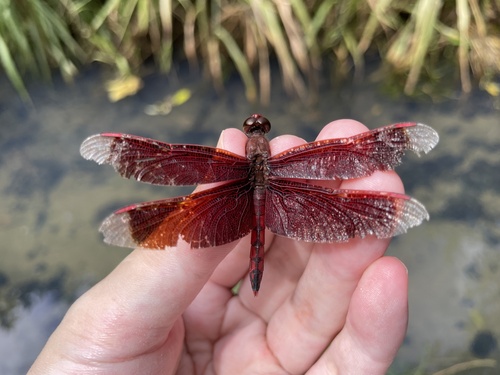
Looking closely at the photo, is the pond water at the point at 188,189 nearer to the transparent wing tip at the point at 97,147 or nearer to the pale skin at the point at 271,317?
the pale skin at the point at 271,317

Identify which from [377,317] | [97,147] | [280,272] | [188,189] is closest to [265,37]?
[188,189]

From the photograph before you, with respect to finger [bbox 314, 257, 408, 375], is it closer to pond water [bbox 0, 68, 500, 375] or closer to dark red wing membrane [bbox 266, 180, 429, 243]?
dark red wing membrane [bbox 266, 180, 429, 243]

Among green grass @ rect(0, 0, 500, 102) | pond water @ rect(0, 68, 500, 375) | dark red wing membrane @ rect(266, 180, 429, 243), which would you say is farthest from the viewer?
green grass @ rect(0, 0, 500, 102)

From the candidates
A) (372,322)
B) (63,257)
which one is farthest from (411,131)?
(63,257)

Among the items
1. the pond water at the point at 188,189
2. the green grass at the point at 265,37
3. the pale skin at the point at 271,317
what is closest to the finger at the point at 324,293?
the pale skin at the point at 271,317

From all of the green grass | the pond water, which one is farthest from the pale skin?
the green grass

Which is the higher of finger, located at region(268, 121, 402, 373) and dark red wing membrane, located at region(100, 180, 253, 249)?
dark red wing membrane, located at region(100, 180, 253, 249)

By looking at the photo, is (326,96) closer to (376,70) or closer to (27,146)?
(376,70)
